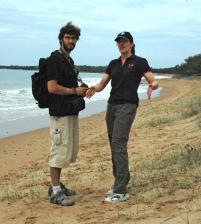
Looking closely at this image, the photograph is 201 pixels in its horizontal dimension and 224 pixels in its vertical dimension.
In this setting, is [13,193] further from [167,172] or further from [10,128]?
[10,128]

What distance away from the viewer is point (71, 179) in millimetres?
7387

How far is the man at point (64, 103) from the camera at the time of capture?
566cm

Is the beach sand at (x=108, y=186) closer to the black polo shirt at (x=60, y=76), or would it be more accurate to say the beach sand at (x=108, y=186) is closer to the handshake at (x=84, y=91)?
the black polo shirt at (x=60, y=76)

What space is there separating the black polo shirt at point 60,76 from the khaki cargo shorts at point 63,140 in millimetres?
97

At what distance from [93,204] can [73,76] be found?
4.80 ft

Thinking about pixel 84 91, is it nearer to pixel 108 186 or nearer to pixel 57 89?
pixel 57 89

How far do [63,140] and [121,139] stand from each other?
25.7 inches

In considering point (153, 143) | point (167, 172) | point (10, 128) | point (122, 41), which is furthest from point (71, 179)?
point (10, 128)

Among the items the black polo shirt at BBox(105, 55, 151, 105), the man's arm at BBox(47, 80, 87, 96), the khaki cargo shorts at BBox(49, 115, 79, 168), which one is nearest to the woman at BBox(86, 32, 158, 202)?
the black polo shirt at BBox(105, 55, 151, 105)

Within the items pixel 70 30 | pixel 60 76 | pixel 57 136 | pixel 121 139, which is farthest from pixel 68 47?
pixel 121 139

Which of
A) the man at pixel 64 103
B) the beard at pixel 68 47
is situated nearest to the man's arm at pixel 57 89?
the man at pixel 64 103

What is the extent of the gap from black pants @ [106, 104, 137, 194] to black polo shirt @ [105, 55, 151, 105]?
0.09 meters

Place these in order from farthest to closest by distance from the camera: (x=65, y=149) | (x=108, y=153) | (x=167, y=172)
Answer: (x=108, y=153) < (x=167, y=172) < (x=65, y=149)

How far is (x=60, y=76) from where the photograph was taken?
5668 mm
